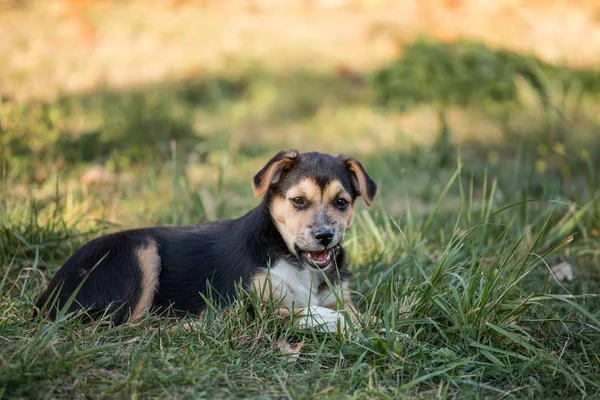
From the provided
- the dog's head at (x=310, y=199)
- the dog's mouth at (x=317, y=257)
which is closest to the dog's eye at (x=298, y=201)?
the dog's head at (x=310, y=199)

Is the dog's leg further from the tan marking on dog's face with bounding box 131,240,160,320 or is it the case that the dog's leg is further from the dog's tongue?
the dog's tongue

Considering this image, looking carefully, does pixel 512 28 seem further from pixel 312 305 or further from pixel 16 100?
pixel 312 305

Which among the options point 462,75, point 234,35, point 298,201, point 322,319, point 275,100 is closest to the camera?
point 322,319

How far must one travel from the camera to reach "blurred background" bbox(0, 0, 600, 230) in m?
6.98

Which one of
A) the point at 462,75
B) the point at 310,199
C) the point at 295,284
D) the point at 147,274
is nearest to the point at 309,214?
the point at 310,199

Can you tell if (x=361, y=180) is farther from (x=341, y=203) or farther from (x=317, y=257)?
(x=317, y=257)

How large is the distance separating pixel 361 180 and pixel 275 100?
650 cm

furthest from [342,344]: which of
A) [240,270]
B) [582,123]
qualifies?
[582,123]

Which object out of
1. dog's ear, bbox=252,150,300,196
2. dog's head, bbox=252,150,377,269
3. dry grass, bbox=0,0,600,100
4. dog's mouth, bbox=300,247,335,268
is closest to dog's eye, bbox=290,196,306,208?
dog's head, bbox=252,150,377,269

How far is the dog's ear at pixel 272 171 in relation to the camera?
166 inches

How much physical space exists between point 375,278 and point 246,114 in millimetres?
5906

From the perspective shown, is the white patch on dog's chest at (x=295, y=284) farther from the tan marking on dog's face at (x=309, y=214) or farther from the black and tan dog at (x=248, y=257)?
the tan marking on dog's face at (x=309, y=214)

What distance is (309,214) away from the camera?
420 centimetres

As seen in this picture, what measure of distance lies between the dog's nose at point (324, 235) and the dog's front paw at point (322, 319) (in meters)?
0.40
